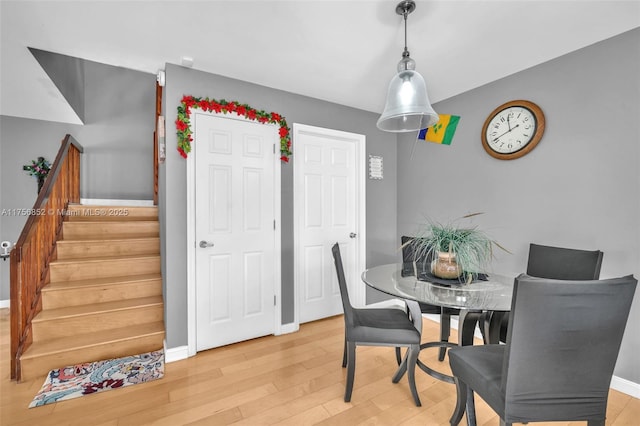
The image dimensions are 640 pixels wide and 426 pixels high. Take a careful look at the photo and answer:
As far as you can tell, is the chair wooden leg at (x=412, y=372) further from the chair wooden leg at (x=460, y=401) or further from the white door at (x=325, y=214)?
the white door at (x=325, y=214)

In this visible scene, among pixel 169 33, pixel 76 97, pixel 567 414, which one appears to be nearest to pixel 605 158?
pixel 567 414

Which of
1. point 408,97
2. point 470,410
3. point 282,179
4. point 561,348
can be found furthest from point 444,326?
point 282,179

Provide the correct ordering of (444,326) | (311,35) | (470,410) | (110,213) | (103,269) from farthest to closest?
1. (110,213)
2. (103,269)
3. (444,326)
4. (311,35)
5. (470,410)

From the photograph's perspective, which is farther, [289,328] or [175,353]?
[289,328]

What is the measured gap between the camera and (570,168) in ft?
7.28

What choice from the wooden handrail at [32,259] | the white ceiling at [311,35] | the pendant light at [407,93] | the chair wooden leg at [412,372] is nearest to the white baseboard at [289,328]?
the chair wooden leg at [412,372]

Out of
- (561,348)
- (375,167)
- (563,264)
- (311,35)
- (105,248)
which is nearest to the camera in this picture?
(561,348)

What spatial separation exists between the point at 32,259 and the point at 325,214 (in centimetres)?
256

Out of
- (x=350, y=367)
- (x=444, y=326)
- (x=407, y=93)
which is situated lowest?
(x=350, y=367)

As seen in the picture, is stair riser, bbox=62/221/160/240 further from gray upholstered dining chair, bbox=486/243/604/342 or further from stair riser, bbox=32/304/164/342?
gray upholstered dining chair, bbox=486/243/604/342

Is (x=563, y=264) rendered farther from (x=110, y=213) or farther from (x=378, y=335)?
(x=110, y=213)

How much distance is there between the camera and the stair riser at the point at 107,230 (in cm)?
316

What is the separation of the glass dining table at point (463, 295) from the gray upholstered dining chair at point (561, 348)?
1.18 feet

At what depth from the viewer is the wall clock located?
240 centimetres
